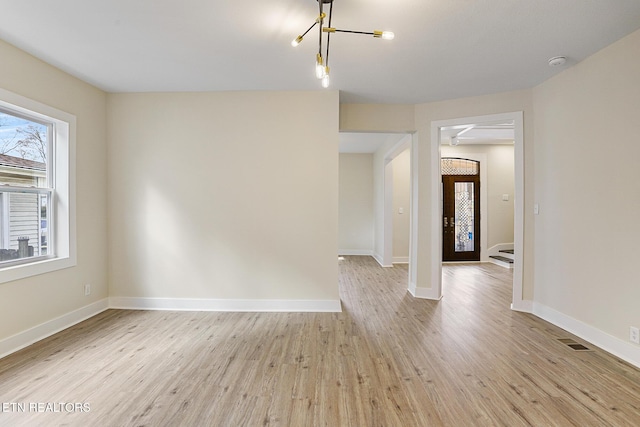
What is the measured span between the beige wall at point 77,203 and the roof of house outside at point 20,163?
323mm

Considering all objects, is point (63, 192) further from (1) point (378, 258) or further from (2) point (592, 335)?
(1) point (378, 258)

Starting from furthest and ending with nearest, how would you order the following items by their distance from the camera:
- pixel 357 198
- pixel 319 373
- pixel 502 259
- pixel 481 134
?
pixel 357 198 < pixel 502 259 < pixel 481 134 < pixel 319 373

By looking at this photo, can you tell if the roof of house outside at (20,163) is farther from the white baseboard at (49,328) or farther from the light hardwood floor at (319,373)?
the light hardwood floor at (319,373)

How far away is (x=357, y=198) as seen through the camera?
8.33m

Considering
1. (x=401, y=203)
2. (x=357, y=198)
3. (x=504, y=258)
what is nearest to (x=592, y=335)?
(x=504, y=258)

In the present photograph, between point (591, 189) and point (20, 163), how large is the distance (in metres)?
5.43

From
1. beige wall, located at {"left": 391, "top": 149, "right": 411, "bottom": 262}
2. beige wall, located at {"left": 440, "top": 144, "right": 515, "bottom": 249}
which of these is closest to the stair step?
beige wall, located at {"left": 440, "top": 144, "right": 515, "bottom": 249}

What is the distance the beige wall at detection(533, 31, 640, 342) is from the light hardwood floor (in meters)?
0.46

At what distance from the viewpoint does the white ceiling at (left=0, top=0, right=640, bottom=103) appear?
7.10 ft

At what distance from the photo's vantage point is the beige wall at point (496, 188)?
7.27 m

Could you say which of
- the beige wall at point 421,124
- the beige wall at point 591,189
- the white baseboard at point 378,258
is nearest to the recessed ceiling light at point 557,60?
the beige wall at point 591,189

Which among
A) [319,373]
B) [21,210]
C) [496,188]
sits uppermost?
[496,188]

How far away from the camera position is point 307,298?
374 centimetres

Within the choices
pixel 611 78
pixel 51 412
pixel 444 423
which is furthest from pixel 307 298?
pixel 611 78
